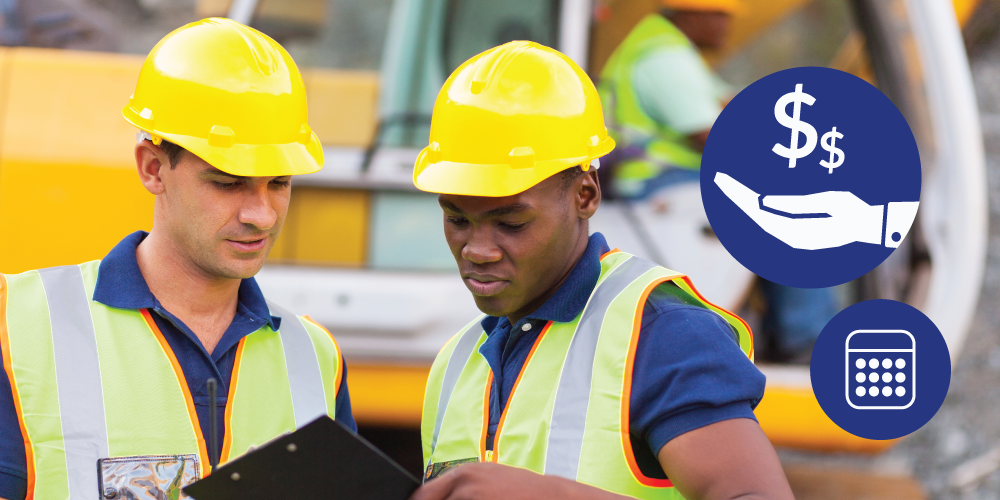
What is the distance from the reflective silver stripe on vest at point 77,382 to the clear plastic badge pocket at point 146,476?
0.02 metres

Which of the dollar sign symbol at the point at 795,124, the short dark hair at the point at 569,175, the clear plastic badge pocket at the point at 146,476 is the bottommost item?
the clear plastic badge pocket at the point at 146,476

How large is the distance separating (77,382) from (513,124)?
1002 millimetres

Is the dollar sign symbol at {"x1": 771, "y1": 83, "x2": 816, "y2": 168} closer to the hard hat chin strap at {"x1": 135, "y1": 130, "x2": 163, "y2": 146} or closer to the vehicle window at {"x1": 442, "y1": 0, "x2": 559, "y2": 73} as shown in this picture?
the hard hat chin strap at {"x1": 135, "y1": 130, "x2": 163, "y2": 146}

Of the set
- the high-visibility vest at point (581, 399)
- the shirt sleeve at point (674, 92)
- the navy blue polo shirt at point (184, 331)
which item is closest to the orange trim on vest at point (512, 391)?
the high-visibility vest at point (581, 399)

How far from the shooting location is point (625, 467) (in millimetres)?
1572

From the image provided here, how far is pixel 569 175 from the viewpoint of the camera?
73.4 inches

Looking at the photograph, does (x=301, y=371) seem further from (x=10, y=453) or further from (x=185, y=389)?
(x=10, y=453)

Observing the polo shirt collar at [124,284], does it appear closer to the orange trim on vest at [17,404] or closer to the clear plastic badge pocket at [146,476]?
the orange trim on vest at [17,404]

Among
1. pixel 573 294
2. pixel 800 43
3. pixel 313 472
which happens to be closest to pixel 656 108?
pixel 800 43

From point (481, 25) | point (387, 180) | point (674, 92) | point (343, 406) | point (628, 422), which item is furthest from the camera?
point (481, 25)

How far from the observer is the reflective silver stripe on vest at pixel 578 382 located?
1.64 metres

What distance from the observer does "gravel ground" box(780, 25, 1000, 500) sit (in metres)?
5.70

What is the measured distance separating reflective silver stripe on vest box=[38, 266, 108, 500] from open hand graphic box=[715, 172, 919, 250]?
1605 millimetres

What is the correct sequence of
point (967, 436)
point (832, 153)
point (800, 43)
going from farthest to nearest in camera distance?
point (967, 436)
point (800, 43)
point (832, 153)
